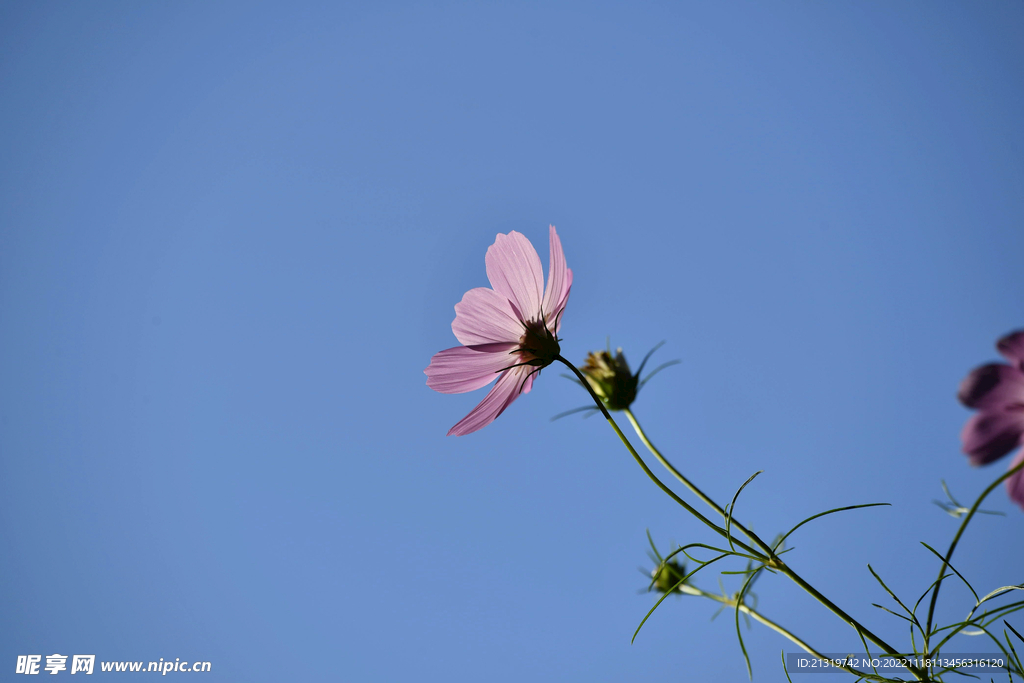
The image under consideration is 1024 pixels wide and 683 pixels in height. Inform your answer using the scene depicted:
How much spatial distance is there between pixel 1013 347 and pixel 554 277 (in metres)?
0.35

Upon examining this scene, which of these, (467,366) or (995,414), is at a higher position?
(467,366)

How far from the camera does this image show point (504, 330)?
1.86 feet

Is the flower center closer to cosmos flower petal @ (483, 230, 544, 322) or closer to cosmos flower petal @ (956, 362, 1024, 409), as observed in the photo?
cosmos flower petal @ (483, 230, 544, 322)

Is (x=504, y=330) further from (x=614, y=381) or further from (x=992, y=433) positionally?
(x=992, y=433)

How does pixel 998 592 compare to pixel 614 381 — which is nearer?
pixel 998 592

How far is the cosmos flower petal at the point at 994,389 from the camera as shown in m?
0.29

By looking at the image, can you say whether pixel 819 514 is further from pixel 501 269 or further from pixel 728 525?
pixel 501 269

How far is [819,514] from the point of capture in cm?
38

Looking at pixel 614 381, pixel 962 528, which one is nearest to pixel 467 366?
pixel 614 381

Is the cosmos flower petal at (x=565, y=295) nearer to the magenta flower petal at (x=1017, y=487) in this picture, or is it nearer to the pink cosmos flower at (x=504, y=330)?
the pink cosmos flower at (x=504, y=330)

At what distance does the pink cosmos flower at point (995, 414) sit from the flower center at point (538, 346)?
329 mm

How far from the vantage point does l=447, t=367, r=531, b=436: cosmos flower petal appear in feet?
1.73

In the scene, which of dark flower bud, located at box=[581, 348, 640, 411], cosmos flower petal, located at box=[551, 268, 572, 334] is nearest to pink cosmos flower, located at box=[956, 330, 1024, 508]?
cosmos flower petal, located at box=[551, 268, 572, 334]

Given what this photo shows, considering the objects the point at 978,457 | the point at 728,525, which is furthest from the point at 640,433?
the point at 978,457
